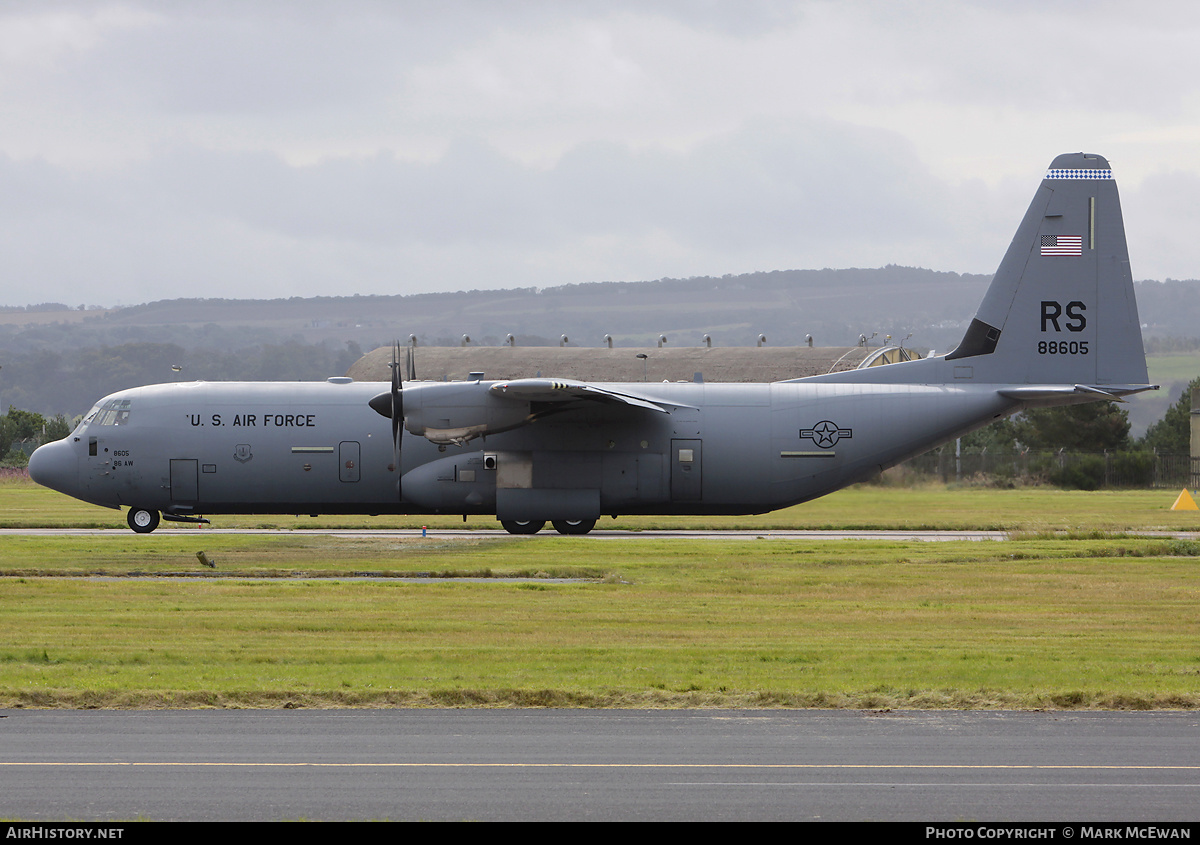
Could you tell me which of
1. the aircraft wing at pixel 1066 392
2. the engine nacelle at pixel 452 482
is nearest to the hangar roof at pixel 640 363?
the engine nacelle at pixel 452 482

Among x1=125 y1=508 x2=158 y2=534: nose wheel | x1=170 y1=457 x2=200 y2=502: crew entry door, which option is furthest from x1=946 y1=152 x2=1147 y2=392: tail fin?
x1=125 y1=508 x2=158 y2=534: nose wheel

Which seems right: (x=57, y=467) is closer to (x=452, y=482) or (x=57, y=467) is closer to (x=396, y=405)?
(x=396, y=405)

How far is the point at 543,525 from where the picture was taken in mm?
33312

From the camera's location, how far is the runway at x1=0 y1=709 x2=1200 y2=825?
9.45m

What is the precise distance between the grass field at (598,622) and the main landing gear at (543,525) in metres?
0.52

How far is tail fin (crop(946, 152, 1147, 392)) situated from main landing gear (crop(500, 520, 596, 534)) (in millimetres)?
11369

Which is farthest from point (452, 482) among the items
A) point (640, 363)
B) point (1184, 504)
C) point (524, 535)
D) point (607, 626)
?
point (640, 363)

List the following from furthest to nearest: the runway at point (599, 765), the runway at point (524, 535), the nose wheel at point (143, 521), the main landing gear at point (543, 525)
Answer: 1. the runway at point (524, 535)
2. the nose wheel at point (143, 521)
3. the main landing gear at point (543, 525)
4. the runway at point (599, 765)

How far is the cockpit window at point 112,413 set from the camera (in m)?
32.8

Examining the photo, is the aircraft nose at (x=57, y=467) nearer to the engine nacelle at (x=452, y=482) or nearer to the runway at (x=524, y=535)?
the runway at (x=524, y=535)

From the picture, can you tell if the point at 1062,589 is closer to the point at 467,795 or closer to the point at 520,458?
the point at 520,458

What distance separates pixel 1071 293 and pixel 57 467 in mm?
27487

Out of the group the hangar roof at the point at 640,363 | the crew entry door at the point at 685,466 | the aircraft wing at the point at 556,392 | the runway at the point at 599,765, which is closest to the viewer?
the runway at the point at 599,765

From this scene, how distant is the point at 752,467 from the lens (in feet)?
104
